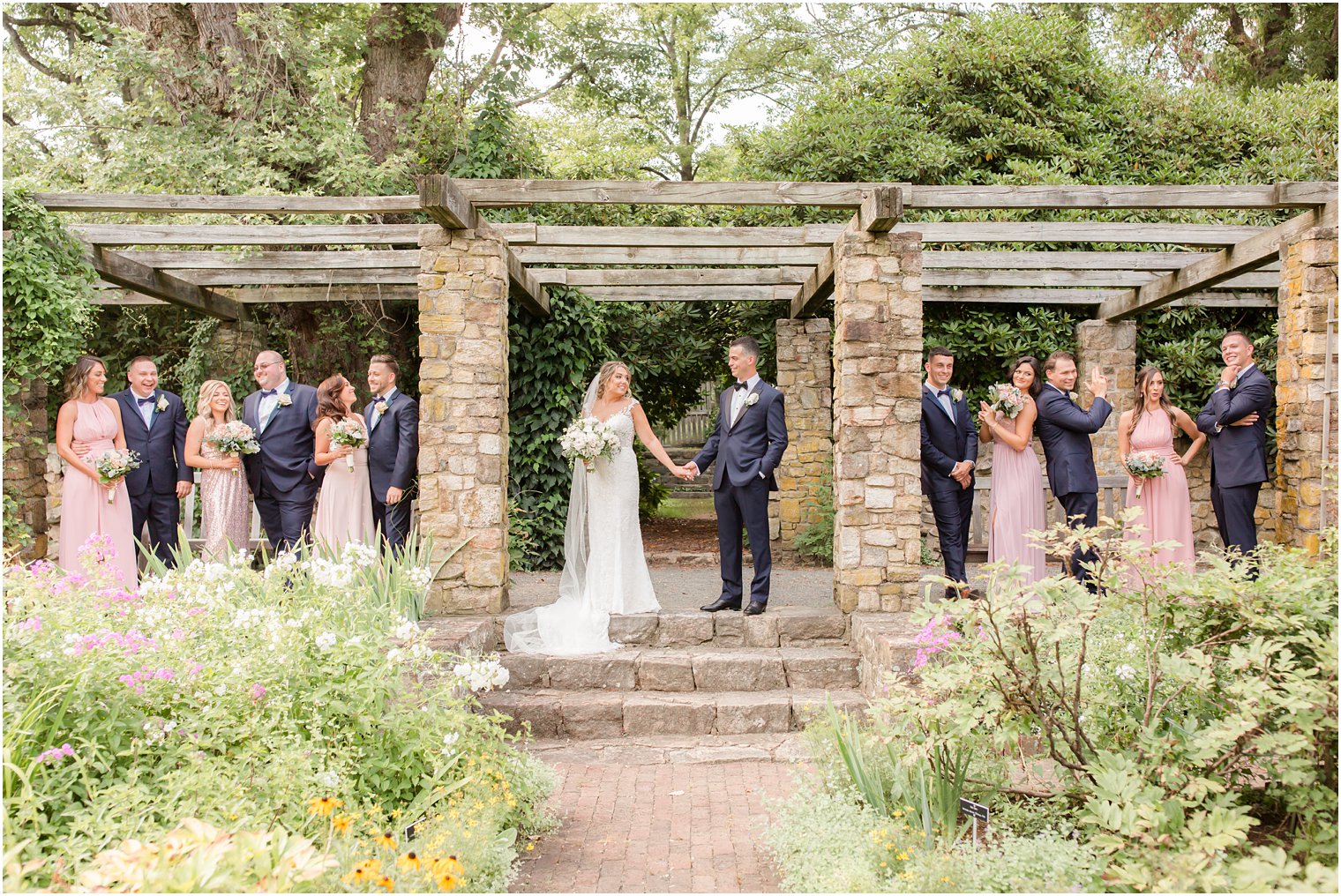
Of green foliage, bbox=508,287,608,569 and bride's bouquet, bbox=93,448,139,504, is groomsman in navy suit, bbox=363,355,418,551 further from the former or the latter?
green foliage, bbox=508,287,608,569

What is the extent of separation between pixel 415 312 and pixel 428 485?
16.7ft

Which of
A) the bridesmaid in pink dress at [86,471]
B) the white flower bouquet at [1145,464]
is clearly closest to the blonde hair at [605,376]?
the bridesmaid in pink dress at [86,471]

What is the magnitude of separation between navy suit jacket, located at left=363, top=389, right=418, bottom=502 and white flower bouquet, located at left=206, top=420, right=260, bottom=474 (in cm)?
87

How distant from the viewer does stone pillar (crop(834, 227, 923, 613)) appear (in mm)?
6246

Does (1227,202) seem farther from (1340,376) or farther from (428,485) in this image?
(428,485)

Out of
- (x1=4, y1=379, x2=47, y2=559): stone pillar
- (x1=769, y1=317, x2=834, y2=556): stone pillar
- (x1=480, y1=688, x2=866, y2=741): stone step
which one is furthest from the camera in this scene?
(x1=769, y1=317, x2=834, y2=556): stone pillar

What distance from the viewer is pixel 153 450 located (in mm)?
7211

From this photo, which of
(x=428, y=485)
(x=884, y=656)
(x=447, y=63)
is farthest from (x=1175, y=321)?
(x=447, y=63)

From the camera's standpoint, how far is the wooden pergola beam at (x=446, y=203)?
574cm

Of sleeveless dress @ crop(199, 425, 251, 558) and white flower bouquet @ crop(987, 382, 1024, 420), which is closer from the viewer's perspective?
white flower bouquet @ crop(987, 382, 1024, 420)

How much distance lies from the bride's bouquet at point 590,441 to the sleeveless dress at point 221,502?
2.76m

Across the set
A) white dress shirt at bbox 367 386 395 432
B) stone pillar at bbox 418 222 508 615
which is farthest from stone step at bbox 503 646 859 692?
white dress shirt at bbox 367 386 395 432

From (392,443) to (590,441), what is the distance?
5.47 feet

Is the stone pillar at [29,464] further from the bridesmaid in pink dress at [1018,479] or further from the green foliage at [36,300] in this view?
the bridesmaid in pink dress at [1018,479]
